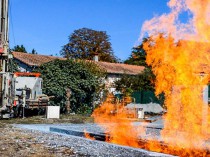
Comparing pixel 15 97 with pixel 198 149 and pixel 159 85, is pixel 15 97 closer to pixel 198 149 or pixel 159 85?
pixel 159 85

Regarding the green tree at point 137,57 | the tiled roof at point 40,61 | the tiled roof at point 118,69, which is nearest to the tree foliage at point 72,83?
the tiled roof at point 40,61

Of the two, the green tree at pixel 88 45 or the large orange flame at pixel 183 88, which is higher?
the green tree at pixel 88 45

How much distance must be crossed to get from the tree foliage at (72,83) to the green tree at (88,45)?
119 feet

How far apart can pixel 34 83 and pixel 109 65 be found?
2661cm

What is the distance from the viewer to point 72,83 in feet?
102

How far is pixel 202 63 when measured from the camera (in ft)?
51.6

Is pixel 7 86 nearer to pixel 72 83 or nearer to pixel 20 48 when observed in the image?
pixel 72 83

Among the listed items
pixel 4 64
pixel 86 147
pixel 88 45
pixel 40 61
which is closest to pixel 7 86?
pixel 4 64

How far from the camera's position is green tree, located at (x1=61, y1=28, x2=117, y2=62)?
227 ft

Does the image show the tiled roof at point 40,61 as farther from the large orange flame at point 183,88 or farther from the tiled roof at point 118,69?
the large orange flame at point 183,88

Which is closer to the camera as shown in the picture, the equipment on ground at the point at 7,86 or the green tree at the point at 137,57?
the equipment on ground at the point at 7,86

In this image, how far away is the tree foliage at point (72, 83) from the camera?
98.7 feet

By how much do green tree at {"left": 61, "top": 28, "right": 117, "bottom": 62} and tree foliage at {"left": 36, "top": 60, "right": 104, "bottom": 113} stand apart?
36224 millimetres

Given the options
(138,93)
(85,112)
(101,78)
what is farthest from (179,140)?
(138,93)
